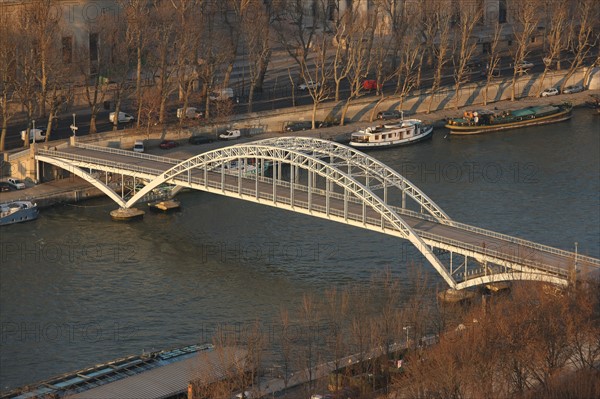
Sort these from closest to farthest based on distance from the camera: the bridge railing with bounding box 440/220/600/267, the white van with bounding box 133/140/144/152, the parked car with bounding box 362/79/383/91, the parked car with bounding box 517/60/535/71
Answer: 1. the bridge railing with bounding box 440/220/600/267
2. the white van with bounding box 133/140/144/152
3. the parked car with bounding box 362/79/383/91
4. the parked car with bounding box 517/60/535/71

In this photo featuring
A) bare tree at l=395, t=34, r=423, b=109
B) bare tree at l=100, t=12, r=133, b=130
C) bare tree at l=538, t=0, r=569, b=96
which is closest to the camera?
bare tree at l=100, t=12, r=133, b=130

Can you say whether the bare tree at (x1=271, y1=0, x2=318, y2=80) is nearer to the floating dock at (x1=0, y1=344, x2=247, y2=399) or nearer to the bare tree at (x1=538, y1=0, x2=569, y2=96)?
the bare tree at (x1=538, y1=0, x2=569, y2=96)

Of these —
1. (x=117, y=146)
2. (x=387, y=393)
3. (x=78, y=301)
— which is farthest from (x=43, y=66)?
(x=387, y=393)

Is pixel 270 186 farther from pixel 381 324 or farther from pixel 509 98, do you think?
pixel 509 98

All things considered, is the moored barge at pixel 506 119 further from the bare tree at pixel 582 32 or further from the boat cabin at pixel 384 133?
the bare tree at pixel 582 32

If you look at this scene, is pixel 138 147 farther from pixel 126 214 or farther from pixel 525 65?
pixel 525 65

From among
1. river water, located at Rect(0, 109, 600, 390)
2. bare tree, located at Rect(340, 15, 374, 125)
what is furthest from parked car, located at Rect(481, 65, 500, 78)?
river water, located at Rect(0, 109, 600, 390)

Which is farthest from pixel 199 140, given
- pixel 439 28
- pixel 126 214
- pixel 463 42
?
pixel 439 28

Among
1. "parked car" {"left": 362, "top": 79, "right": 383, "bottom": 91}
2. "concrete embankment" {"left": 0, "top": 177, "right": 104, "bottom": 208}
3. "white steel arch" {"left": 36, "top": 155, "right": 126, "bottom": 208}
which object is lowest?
"concrete embankment" {"left": 0, "top": 177, "right": 104, "bottom": 208}
